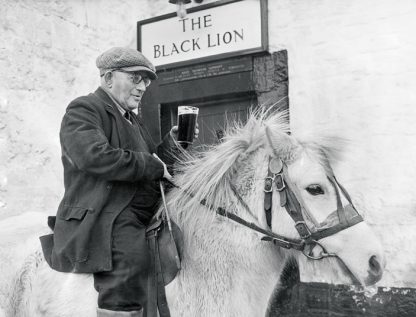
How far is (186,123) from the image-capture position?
2803 mm

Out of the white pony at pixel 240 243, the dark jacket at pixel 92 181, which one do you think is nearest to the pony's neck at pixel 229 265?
the white pony at pixel 240 243

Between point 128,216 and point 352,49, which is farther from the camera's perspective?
point 352,49

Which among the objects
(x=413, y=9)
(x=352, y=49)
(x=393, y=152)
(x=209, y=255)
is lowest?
(x=209, y=255)

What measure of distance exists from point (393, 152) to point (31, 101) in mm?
4298

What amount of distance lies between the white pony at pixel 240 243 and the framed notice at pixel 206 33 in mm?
3306

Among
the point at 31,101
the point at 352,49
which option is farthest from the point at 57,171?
the point at 352,49

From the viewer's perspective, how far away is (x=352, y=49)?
5176 mm

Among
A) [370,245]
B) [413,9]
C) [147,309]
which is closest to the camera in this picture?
[370,245]

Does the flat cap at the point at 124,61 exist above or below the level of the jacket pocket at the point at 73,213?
above

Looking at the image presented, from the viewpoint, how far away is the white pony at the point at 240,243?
2352 millimetres

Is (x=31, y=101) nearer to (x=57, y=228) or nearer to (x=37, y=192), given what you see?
(x=37, y=192)

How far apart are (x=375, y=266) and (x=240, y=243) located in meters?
0.66

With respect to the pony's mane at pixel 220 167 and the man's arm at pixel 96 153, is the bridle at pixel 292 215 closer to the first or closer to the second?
the pony's mane at pixel 220 167

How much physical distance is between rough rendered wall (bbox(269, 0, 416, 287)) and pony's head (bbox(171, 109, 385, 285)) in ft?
7.68
